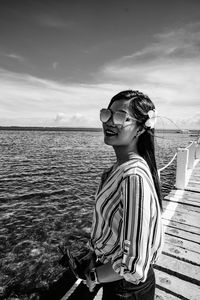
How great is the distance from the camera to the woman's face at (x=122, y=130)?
1666 millimetres

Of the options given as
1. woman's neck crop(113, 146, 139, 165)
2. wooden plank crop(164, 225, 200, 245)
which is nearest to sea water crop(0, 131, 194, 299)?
woman's neck crop(113, 146, 139, 165)

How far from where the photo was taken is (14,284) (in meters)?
5.99

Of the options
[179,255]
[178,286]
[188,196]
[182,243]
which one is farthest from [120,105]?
[188,196]

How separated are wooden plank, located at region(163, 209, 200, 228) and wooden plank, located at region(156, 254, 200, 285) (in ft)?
5.53

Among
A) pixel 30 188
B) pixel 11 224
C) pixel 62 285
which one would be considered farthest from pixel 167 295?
pixel 30 188

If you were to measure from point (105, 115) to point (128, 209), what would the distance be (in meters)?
0.84

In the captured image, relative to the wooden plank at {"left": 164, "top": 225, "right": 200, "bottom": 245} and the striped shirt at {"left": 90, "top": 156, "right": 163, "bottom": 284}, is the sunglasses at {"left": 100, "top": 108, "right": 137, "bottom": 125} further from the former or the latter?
the wooden plank at {"left": 164, "top": 225, "right": 200, "bottom": 245}

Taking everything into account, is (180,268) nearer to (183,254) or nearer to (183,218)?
(183,254)

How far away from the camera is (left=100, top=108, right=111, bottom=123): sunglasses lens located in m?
1.77

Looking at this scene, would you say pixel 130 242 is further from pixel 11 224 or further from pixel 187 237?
pixel 11 224

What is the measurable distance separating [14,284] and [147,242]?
635 cm

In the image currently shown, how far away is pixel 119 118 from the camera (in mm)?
1680

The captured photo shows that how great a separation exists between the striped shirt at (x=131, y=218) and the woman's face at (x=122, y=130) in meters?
0.20

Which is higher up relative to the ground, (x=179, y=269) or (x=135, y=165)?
(x=135, y=165)
